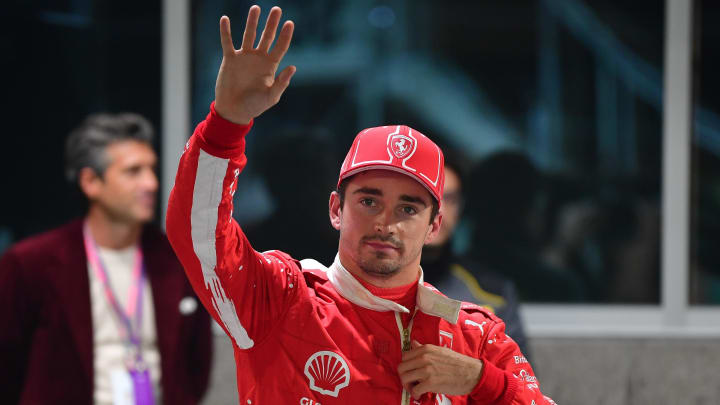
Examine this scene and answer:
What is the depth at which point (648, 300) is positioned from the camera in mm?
3861

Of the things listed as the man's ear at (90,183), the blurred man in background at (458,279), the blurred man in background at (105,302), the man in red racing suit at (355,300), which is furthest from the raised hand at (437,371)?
the man's ear at (90,183)

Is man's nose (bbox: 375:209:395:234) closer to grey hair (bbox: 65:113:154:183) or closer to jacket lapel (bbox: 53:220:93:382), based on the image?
jacket lapel (bbox: 53:220:93:382)

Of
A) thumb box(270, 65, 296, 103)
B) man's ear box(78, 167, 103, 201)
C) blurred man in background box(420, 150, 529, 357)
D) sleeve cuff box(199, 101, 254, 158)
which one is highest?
thumb box(270, 65, 296, 103)

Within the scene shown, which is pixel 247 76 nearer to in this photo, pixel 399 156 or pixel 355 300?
pixel 399 156

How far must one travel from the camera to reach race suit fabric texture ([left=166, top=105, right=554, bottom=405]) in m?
1.30

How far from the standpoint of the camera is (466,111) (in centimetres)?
383

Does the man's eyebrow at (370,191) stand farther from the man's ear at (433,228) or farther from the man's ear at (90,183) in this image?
the man's ear at (90,183)

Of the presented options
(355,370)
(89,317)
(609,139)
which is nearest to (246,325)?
(355,370)

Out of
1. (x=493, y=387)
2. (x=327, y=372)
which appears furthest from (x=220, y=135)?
(x=493, y=387)

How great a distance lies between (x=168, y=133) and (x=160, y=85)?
0.22 m

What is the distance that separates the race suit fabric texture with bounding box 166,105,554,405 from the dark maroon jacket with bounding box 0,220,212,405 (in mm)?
1292

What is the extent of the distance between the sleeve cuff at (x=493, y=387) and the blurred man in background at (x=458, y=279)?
0.93 meters

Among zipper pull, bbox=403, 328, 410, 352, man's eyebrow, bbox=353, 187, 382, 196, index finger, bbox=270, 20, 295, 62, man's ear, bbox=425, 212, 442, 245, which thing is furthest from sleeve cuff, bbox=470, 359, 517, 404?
index finger, bbox=270, 20, 295, 62

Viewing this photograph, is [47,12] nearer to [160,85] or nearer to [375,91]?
[160,85]
